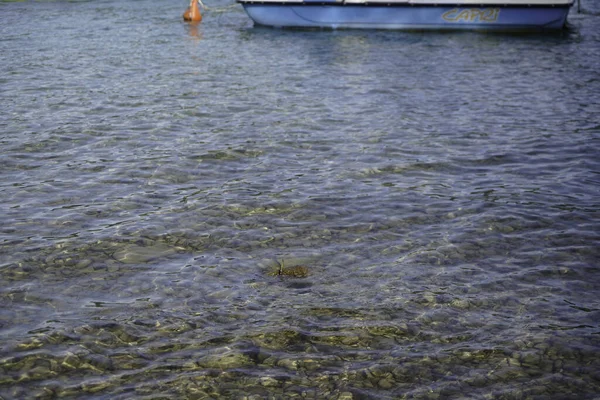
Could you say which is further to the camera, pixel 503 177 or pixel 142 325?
pixel 503 177

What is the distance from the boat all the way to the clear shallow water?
8386 millimetres

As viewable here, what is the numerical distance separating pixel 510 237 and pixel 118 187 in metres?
5.47

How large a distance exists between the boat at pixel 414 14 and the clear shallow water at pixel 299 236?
839cm

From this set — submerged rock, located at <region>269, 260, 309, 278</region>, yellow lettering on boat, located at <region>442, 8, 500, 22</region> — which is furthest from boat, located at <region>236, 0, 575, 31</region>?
submerged rock, located at <region>269, 260, 309, 278</region>

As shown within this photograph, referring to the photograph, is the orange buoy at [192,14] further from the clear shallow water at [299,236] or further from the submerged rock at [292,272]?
the submerged rock at [292,272]

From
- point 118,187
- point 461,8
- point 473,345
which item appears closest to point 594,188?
point 473,345

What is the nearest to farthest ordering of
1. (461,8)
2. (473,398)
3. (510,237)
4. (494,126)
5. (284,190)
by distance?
(473,398) → (510,237) → (284,190) → (494,126) → (461,8)

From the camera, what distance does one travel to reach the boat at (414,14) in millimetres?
26297

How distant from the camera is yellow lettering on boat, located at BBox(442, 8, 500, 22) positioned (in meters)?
26.4

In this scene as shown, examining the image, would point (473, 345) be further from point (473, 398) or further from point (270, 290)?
point (270, 290)

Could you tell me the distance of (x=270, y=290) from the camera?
7.39m

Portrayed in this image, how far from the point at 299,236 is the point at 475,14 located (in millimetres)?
20118

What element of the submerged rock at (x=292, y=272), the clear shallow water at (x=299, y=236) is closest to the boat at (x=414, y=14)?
the clear shallow water at (x=299, y=236)

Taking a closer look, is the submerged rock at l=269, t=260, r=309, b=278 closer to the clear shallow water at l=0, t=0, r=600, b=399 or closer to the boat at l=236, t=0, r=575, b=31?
the clear shallow water at l=0, t=0, r=600, b=399
